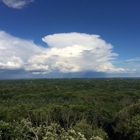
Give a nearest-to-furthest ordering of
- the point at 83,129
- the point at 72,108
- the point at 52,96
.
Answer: the point at 83,129, the point at 72,108, the point at 52,96

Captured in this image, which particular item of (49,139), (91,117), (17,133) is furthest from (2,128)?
(91,117)

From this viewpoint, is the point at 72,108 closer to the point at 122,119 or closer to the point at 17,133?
the point at 122,119

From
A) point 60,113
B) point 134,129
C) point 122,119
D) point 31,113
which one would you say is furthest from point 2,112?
point 134,129

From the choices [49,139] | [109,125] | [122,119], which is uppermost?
[49,139]

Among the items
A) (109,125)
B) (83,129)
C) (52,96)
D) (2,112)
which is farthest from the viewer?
(52,96)

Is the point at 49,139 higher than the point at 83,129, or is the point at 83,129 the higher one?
the point at 49,139

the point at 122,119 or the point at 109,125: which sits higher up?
the point at 122,119

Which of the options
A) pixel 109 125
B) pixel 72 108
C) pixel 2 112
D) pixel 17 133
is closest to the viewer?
pixel 17 133

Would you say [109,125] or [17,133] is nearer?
[17,133]

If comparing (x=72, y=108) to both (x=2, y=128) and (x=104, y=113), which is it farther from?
(x=2, y=128)
